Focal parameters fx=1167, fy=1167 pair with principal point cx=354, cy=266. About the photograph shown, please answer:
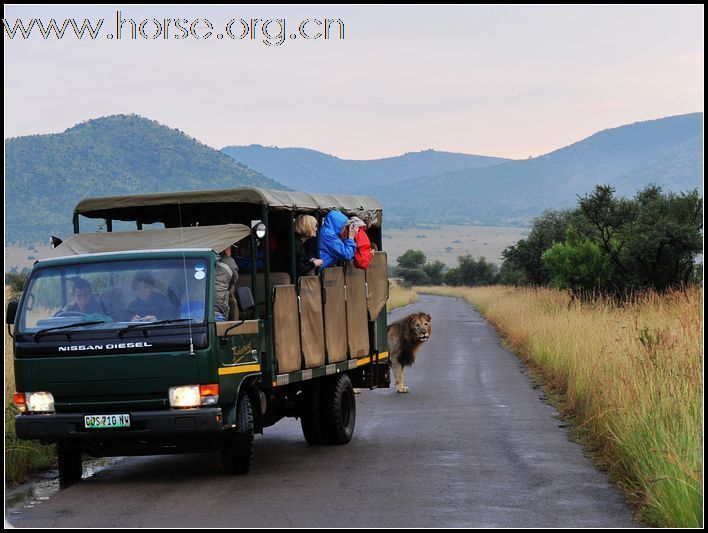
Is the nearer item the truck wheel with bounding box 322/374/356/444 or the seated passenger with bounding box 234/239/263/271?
the seated passenger with bounding box 234/239/263/271

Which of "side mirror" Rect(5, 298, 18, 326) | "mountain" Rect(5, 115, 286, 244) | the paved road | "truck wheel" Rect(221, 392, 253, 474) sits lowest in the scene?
the paved road

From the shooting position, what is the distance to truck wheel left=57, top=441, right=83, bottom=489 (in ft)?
36.1

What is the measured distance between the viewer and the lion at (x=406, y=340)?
1914 centimetres

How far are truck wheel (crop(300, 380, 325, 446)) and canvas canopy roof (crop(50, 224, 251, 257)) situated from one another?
2396 millimetres

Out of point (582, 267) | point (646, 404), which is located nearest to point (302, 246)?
point (646, 404)

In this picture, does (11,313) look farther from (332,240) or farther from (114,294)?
(332,240)

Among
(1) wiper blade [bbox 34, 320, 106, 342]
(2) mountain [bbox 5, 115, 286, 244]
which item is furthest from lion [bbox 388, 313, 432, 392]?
(2) mountain [bbox 5, 115, 286, 244]

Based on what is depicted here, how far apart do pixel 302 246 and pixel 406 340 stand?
6777 millimetres

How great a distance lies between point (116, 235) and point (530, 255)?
49030 millimetres

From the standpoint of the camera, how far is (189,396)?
405 inches

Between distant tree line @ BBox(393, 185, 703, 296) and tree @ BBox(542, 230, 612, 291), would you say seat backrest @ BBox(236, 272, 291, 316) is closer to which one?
distant tree line @ BBox(393, 185, 703, 296)

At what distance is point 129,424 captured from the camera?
1025 centimetres

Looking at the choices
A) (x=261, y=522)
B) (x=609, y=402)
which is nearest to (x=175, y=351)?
(x=261, y=522)

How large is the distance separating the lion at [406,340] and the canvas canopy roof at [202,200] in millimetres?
5773
